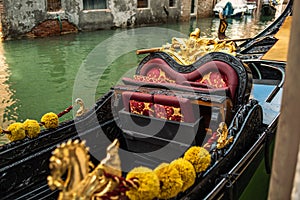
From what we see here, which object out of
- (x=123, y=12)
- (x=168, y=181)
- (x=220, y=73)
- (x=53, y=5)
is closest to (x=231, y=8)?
(x=123, y=12)

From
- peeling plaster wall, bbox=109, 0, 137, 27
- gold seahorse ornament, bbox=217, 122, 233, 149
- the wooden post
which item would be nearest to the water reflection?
peeling plaster wall, bbox=109, 0, 137, 27

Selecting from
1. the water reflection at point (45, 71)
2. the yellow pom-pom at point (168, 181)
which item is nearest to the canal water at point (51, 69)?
the water reflection at point (45, 71)

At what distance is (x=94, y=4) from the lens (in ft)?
26.9

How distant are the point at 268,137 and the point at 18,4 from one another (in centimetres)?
634

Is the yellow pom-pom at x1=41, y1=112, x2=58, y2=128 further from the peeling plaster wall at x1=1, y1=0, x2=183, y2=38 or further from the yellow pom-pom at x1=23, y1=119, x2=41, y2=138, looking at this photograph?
the peeling plaster wall at x1=1, y1=0, x2=183, y2=38

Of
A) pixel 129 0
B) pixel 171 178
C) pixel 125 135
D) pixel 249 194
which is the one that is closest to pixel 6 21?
pixel 129 0

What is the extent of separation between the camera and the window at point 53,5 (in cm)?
735

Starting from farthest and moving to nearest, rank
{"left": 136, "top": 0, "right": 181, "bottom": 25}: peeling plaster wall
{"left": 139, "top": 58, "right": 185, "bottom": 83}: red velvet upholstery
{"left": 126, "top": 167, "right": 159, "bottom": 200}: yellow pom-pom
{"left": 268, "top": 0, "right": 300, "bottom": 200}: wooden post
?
1. {"left": 136, "top": 0, "right": 181, "bottom": 25}: peeling plaster wall
2. {"left": 139, "top": 58, "right": 185, "bottom": 83}: red velvet upholstery
3. {"left": 126, "top": 167, "right": 159, "bottom": 200}: yellow pom-pom
4. {"left": 268, "top": 0, "right": 300, "bottom": 200}: wooden post

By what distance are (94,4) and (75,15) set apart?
2.25 ft

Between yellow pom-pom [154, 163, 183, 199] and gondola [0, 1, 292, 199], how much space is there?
19cm

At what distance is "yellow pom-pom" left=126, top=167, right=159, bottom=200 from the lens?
2.82 feet

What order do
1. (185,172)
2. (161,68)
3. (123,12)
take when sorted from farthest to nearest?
(123,12) < (161,68) < (185,172)

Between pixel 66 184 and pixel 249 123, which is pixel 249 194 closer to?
pixel 249 123

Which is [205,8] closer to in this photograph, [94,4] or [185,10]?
[185,10]
